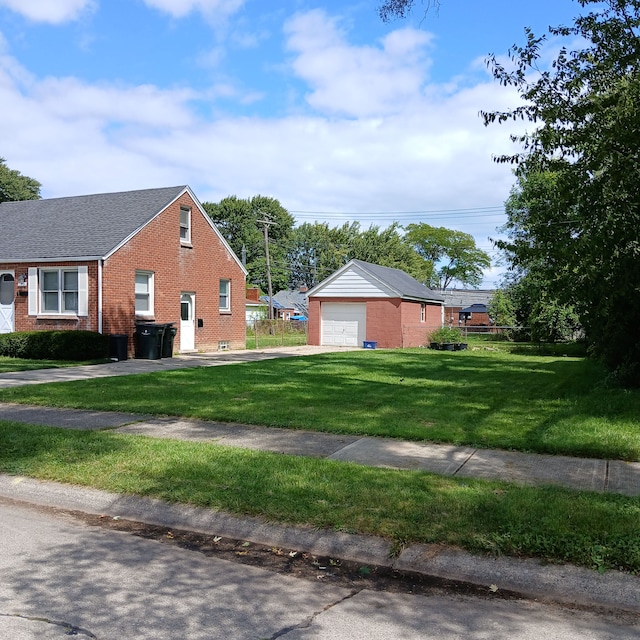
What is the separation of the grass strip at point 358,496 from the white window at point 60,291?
14.2 meters

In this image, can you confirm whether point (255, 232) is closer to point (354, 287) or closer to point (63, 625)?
point (354, 287)

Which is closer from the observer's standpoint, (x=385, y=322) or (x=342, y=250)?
(x=385, y=322)

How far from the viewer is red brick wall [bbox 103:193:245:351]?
69.8 feet

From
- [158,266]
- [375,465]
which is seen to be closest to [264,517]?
[375,465]

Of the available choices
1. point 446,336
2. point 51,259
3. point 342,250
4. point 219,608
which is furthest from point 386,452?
point 342,250

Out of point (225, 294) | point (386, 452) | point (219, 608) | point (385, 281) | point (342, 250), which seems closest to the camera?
point (219, 608)

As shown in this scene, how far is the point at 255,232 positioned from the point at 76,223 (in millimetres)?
50937

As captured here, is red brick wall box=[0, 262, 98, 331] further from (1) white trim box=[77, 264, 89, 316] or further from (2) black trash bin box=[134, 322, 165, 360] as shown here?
(2) black trash bin box=[134, 322, 165, 360]

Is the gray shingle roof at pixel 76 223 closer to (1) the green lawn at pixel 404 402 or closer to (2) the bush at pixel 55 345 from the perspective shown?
(2) the bush at pixel 55 345

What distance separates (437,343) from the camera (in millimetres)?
31484

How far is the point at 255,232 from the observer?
7412 cm

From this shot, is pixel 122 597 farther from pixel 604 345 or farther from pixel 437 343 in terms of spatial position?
pixel 437 343

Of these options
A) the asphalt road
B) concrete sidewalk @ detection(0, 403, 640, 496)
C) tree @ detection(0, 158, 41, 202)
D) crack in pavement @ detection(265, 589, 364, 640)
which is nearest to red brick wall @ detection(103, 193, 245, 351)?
concrete sidewalk @ detection(0, 403, 640, 496)

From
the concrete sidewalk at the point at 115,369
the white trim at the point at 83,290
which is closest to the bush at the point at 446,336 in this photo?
the concrete sidewalk at the point at 115,369
